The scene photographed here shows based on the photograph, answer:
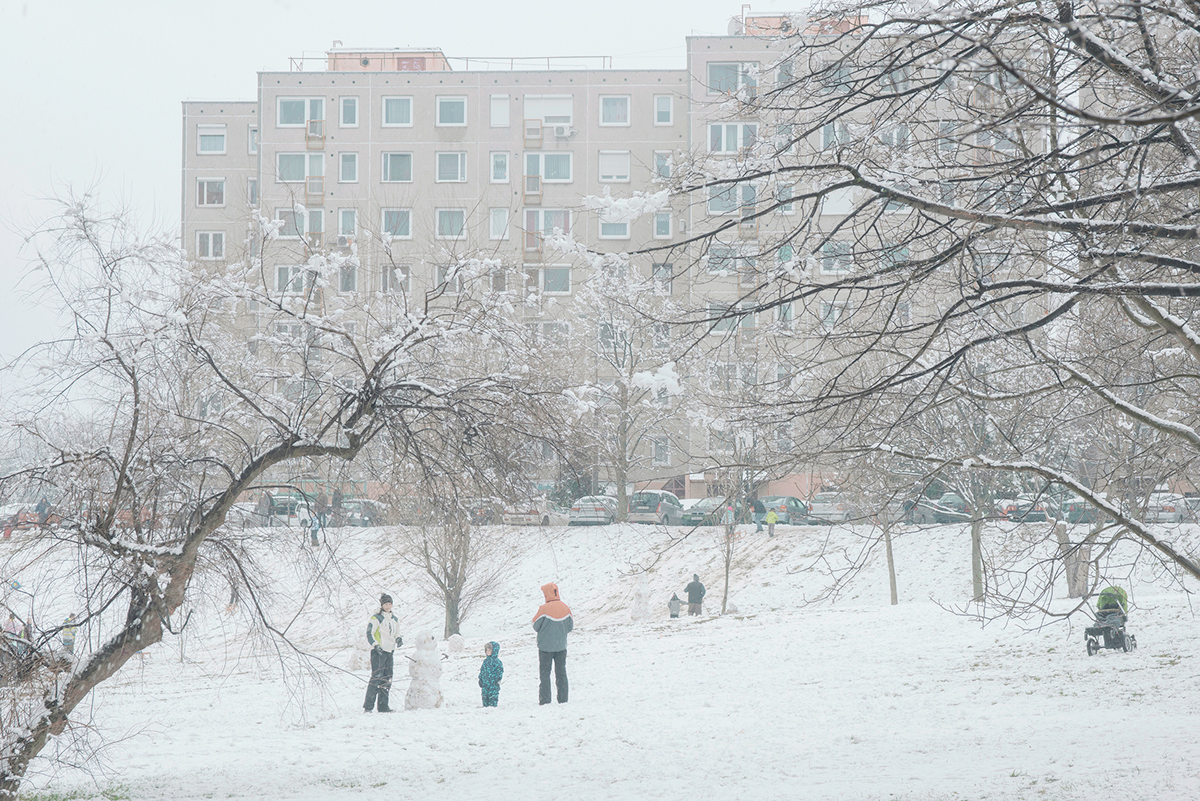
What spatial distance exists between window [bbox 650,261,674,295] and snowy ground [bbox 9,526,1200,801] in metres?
2.11

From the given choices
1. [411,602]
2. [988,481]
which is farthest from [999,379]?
[411,602]

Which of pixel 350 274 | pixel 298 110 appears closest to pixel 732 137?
pixel 298 110

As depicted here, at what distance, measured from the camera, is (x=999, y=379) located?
16.5 metres

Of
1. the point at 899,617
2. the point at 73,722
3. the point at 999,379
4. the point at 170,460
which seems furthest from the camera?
the point at 899,617

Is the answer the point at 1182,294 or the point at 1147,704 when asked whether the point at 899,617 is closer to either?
the point at 1147,704

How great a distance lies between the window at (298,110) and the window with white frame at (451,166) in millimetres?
5544

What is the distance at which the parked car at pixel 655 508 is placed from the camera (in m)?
36.1

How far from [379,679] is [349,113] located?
37602 millimetres

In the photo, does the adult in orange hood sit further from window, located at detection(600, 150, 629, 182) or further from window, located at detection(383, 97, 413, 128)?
window, located at detection(383, 97, 413, 128)

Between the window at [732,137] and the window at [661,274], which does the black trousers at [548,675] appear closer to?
the window at [732,137]

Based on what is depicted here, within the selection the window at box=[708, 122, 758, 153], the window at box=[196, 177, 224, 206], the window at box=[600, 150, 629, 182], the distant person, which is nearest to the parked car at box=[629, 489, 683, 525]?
the distant person

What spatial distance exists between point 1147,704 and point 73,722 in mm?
10397

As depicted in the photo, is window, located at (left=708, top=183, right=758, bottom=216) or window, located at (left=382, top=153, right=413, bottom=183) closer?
window, located at (left=708, top=183, right=758, bottom=216)

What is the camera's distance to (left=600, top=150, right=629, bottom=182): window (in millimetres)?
46031
